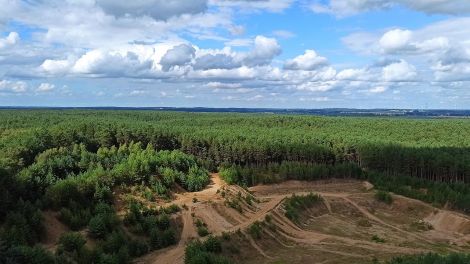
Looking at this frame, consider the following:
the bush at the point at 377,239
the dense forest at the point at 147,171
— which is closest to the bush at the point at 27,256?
the dense forest at the point at 147,171

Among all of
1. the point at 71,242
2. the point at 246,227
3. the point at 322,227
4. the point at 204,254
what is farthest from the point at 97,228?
the point at 322,227

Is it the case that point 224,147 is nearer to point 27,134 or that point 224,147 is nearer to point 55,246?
point 27,134

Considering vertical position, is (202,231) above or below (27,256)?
below

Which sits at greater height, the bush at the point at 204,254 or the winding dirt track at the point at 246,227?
the bush at the point at 204,254

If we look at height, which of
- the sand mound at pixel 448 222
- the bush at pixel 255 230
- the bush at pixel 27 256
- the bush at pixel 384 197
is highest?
the bush at pixel 27 256

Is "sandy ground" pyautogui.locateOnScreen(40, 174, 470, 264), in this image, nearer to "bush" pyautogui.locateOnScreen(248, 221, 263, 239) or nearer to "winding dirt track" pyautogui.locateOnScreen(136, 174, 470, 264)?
"winding dirt track" pyautogui.locateOnScreen(136, 174, 470, 264)

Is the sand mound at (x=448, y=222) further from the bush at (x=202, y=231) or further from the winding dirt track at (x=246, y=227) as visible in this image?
the bush at (x=202, y=231)

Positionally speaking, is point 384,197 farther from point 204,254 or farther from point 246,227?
point 204,254

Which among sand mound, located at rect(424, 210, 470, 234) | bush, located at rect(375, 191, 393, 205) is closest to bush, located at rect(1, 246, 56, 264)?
sand mound, located at rect(424, 210, 470, 234)
